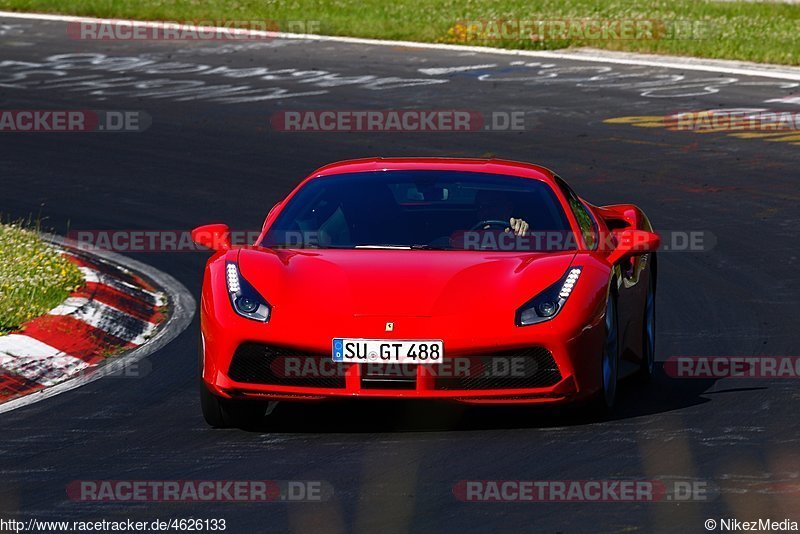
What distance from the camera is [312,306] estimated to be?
793cm

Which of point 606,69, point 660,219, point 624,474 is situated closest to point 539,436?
point 624,474

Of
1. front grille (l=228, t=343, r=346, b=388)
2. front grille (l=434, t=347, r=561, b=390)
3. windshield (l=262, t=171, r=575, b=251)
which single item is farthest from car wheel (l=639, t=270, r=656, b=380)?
front grille (l=228, t=343, r=346, b=388)

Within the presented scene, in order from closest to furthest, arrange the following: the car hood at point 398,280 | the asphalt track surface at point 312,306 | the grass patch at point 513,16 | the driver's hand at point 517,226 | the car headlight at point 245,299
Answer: the asphalt track surface at point 312,306 → the car hood at point 398,280 → the car headlight at point 245,299 → the driver's hand at point 517,226 → the grass patch at point 513,16

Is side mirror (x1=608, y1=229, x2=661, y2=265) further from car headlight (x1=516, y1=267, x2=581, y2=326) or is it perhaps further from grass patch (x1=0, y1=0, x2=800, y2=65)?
grass patch (x1=0, y1=0, x2=800, y2=65)

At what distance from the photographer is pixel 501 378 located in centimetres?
782

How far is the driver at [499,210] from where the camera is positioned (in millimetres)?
8969

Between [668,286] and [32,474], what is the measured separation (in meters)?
5.81

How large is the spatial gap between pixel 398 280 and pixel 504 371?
0.66 metres

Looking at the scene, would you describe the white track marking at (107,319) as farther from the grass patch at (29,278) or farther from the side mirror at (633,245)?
the side mirror at (633,245)

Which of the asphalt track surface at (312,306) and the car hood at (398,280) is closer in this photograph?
the asphalt track surface at (312,306)

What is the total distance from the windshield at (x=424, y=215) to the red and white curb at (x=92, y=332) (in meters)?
1.40

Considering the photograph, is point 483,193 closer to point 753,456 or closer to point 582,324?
point 582,324

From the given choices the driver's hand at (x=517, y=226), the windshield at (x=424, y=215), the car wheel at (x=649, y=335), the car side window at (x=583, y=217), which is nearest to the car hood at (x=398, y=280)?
the windshield at (x=424, y=215)

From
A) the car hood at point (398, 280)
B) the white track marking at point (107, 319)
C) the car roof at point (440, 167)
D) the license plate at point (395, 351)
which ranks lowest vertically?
the white track marking at point (107, 319)
